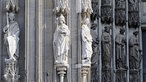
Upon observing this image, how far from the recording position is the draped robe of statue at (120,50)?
27.5 meters

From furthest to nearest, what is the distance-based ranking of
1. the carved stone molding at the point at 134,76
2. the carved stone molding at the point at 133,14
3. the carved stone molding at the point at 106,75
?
the carved stone molding at the point at 133,14, the carved stone molding at the point at 134,76, the carved stone molding at the point at 106,75

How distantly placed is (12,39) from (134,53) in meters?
5.45

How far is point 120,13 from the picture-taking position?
91.5 ft

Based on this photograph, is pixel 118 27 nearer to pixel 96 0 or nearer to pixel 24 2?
pixel 96 0

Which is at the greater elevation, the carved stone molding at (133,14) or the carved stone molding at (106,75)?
the carved stone molding at (133,14)

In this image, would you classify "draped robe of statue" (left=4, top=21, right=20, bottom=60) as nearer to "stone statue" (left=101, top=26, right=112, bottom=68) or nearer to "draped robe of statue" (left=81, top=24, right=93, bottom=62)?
"draped robe of statue" (left=81, top=24, right=93, bottom=62)

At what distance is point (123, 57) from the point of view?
2756 cm

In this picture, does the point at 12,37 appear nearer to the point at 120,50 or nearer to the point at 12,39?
Answer: the point at 12,39

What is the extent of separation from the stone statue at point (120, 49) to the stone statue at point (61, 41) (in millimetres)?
3772

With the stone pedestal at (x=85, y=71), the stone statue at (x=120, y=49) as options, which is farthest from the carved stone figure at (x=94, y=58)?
the stone pedestal at (x=85, y=71)

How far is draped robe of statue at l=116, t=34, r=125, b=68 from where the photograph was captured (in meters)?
27.5

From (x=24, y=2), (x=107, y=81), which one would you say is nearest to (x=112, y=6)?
(x=107, y=81)

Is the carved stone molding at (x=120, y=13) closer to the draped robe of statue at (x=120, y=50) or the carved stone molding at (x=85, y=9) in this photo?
the draped robe of statue at (x=120, y=50)

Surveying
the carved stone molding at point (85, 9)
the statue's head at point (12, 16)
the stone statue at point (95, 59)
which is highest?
the carved stone molding at point (85, 9)
